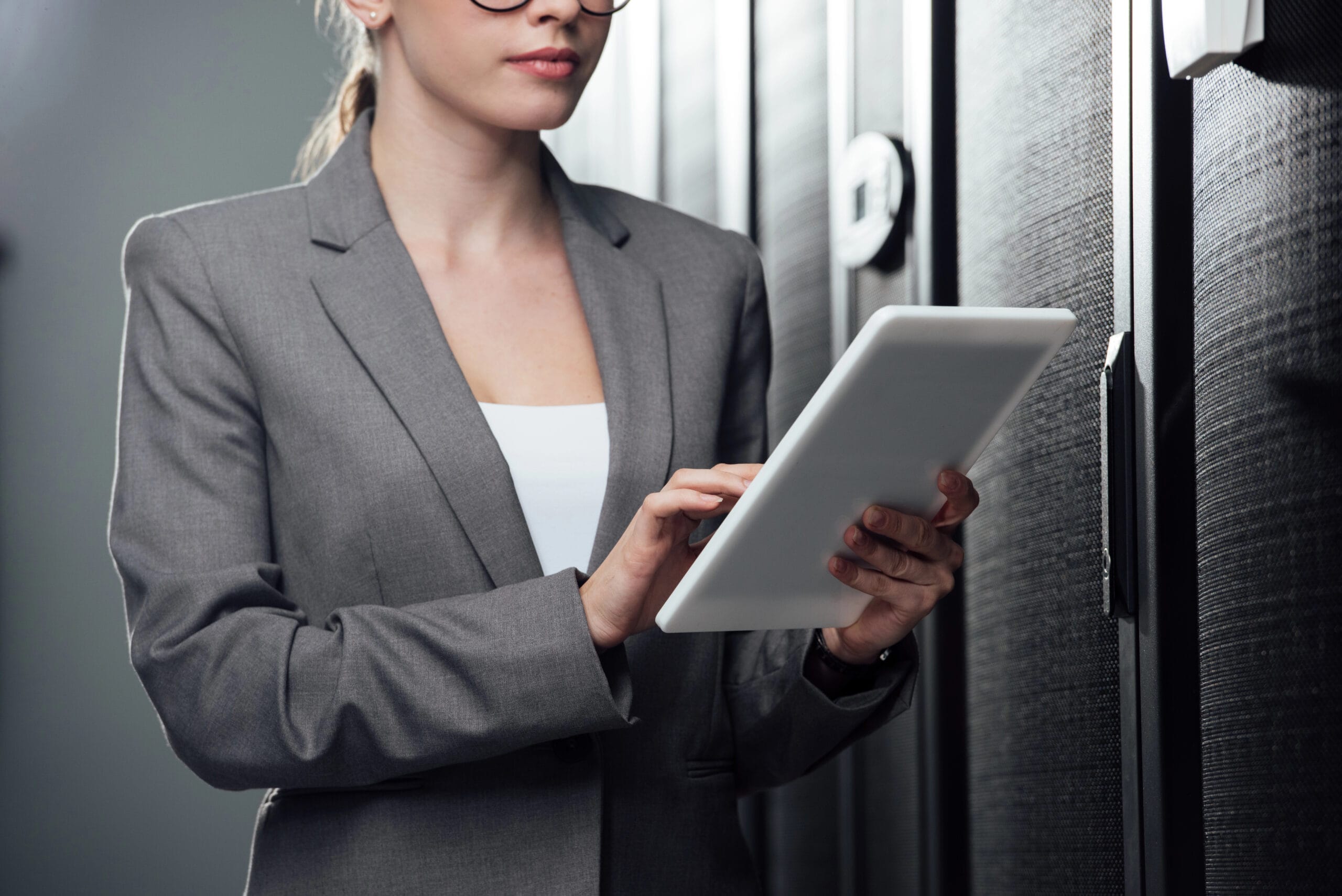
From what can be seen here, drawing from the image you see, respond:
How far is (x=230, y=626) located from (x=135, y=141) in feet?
3.82

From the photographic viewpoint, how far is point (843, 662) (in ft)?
3.59

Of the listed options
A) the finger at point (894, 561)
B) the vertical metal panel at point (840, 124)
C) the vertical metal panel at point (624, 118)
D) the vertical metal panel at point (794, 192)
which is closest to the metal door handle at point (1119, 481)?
the finger at point (894, 561)

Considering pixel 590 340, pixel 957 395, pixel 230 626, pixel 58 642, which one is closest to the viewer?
pixel 957 395

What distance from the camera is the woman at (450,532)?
3.14 feet

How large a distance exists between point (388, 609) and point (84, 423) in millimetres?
1093

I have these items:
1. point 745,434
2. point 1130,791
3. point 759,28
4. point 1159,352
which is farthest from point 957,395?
point 759,28

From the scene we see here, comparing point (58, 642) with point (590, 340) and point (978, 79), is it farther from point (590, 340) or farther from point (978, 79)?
point (978, 79)

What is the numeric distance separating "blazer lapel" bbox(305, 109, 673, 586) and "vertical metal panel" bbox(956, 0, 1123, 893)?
1.22 ft

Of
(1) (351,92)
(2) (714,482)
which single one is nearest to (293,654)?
(2) (714,482)

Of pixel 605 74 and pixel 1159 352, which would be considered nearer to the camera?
pixel 1159 352

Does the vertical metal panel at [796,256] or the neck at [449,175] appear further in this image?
the vertical metal panel at [796,256]

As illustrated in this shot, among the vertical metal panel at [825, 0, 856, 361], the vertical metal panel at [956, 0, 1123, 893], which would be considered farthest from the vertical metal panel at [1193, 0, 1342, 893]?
the vertical metal panel at [825, 0, 856, 361]

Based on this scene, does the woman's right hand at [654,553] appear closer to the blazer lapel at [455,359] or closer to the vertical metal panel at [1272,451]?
the blazer lapel at [455,359]

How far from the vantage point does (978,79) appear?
1.44m
